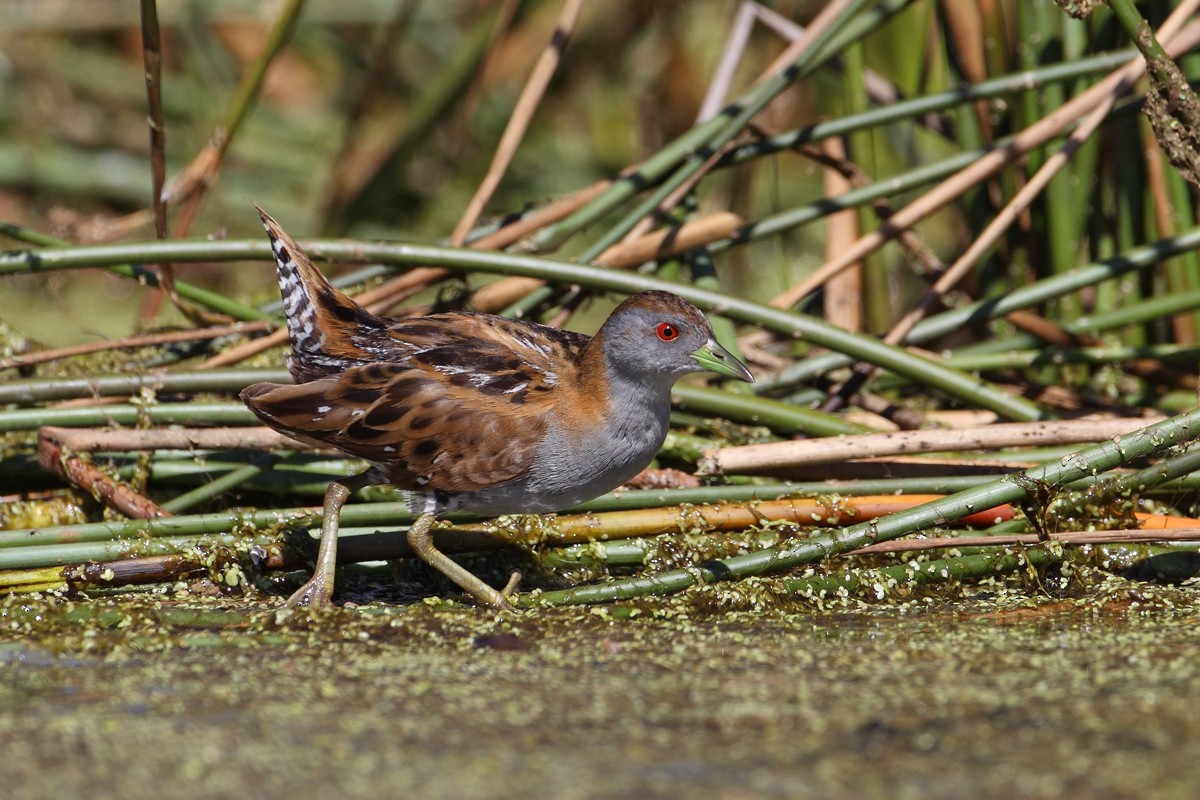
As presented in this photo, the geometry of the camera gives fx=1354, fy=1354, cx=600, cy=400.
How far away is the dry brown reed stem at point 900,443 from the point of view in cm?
380

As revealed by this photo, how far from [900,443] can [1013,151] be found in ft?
4.11

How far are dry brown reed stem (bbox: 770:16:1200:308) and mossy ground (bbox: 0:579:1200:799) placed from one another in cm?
159

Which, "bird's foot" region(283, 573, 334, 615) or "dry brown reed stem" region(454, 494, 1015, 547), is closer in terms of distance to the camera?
"bird's foot" region(283, 573, 334, 615)

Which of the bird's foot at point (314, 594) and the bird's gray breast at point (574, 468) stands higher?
the bird's gray breast at point (574, 468)

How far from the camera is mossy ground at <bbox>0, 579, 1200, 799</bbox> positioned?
2.19 m

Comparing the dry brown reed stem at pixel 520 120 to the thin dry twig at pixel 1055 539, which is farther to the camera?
the dry brown reed stem at pixel 520 120

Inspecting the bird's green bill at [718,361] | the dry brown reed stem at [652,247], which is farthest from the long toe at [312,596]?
the dry brown reed stem at [652,247]

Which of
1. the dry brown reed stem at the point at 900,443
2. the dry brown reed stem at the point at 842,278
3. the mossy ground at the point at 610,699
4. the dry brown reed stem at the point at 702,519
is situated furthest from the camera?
the dry brown reed stem at the point at 842,278

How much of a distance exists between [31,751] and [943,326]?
316 cm

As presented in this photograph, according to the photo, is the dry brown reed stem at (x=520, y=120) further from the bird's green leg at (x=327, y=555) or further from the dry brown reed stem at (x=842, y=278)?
the bird's green leg at (x=327, y=555)

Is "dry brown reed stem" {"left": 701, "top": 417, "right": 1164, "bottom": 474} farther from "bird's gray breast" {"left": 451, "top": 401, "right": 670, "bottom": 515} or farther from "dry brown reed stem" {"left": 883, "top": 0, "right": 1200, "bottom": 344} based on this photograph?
"dry brown reed stem" {"left": 883, "top": 0, "right": 1200, "bottom": 344}

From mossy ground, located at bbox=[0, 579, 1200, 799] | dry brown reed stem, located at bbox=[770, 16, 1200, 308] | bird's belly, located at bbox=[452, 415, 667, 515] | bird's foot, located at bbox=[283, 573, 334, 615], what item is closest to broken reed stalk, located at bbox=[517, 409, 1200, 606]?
mossy ground, located at bbox=[0, 579, 1200, 799]

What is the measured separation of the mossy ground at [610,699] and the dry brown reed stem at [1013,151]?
159 cm

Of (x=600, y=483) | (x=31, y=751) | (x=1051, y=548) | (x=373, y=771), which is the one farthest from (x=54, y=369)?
(x=1051, y=548)
